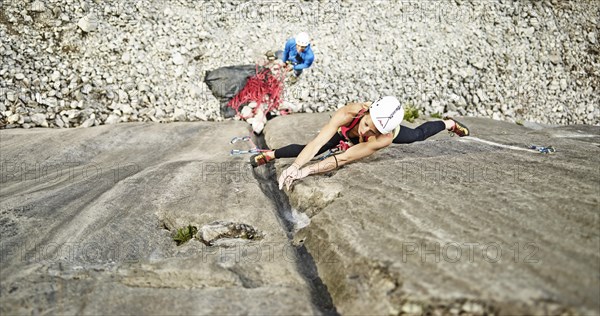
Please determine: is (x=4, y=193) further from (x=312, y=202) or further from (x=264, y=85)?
(x=264, y=85)

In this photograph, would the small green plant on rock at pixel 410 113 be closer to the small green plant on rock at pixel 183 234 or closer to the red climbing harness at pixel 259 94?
the red climbing harness at pixel 259 94

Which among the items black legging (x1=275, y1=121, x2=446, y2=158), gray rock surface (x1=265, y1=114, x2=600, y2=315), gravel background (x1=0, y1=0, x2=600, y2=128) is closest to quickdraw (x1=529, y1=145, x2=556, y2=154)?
gray rock surface (x1=265, y1=114, x2=600, y2=315)

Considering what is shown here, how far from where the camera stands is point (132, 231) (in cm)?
562

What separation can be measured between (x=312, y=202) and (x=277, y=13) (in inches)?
368

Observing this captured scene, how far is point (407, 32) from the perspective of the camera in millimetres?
14031

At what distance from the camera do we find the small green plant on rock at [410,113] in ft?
36.9

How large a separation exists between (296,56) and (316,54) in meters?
1.25

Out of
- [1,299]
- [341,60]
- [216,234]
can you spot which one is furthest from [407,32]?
[1,299]

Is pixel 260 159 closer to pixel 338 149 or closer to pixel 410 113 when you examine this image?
pixel 338 149

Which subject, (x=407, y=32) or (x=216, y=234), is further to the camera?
(x=407, y=32)

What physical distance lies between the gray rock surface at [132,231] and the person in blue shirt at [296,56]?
366 cm

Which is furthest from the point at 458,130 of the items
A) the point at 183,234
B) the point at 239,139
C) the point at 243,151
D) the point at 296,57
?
the point at 183,234

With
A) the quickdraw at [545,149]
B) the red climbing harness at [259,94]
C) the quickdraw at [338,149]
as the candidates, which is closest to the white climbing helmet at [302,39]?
the red climbing harness at [259,94]

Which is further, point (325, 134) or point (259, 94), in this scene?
point (259, 94)
